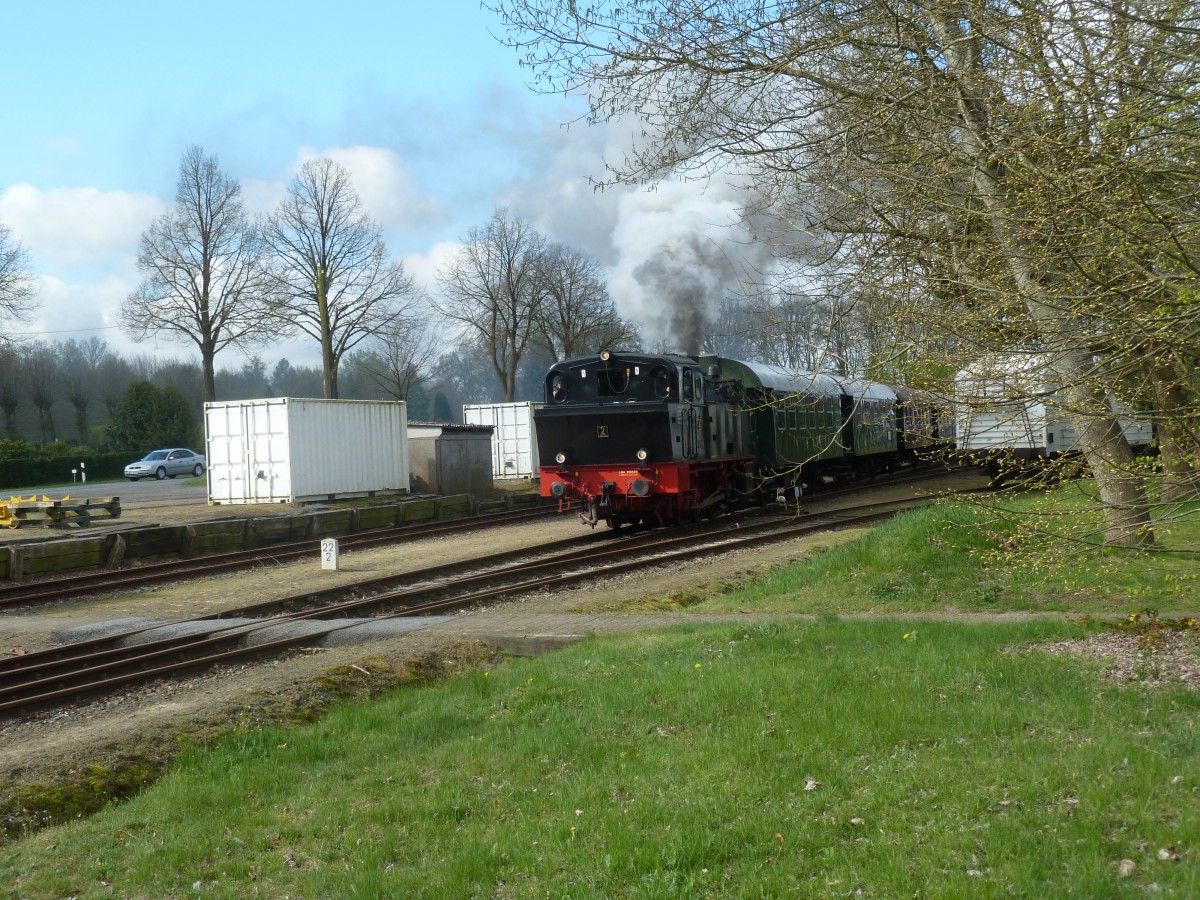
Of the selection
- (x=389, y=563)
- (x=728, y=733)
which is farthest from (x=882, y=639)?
(x=389, y=563)

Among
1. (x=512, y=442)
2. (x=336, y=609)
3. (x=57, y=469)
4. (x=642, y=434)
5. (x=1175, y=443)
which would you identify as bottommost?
(x=336, y=609)

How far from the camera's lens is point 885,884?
4164 mm

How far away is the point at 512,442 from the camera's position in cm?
3881

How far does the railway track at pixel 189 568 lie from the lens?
15555 mm

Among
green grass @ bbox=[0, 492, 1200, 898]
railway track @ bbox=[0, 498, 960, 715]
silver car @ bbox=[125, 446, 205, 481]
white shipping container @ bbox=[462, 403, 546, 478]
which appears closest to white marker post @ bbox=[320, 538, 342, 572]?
railway track @ bbox=[0, 498, 960, 715]

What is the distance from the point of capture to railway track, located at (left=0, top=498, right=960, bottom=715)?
946cm

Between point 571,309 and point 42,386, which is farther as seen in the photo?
point 42,386

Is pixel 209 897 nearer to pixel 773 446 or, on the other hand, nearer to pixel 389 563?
pixel 389 563

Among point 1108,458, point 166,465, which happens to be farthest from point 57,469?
point 1108,458

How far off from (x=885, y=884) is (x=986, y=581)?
7912 millimetres

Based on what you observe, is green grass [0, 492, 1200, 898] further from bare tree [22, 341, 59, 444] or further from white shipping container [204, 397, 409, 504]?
bare tree [22, 341, 59, 444]

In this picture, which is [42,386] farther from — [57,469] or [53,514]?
[53,514]

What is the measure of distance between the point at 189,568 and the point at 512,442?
71.0 ft

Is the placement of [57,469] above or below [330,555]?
above
